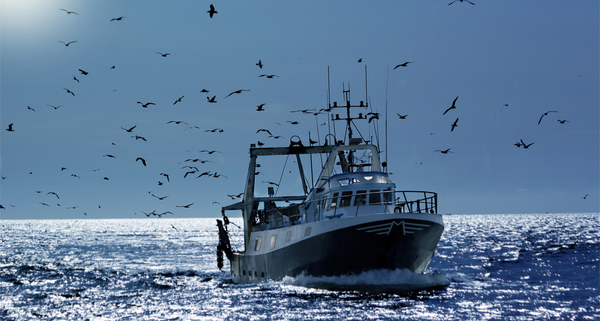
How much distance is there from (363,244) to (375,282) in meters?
1.96

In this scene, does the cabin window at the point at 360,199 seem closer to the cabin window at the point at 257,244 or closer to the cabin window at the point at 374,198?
the cabin window at the point at 374,198

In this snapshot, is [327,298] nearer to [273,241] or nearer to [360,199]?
[360,199]

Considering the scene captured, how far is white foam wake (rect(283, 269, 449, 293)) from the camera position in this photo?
26.6m

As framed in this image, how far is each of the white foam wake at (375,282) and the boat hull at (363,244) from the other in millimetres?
239

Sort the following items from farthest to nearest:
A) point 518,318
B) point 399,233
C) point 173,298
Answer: point 173,298 → point 399,233 → point 518,318

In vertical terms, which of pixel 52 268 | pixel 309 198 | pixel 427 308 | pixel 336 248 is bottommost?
pixel 52 268

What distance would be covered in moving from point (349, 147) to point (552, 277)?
16.1 metres

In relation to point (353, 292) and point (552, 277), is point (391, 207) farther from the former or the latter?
point (552, 277)

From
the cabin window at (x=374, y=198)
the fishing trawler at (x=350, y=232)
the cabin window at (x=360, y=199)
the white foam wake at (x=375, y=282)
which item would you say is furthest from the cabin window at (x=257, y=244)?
the cabin window at (x=374, y=198)

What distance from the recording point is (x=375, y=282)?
1048 inches

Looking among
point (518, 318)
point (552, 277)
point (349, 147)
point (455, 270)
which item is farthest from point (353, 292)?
point (455, 270)

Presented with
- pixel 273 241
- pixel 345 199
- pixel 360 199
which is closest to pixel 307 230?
pixel 345 199

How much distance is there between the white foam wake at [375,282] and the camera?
2658cm

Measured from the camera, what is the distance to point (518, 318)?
2192 cm
